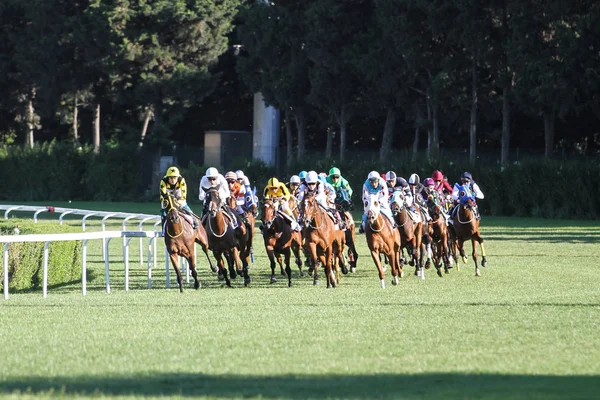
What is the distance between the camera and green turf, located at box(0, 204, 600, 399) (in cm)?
979

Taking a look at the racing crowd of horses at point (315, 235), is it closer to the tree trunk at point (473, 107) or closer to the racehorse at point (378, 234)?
the racehorse at point (378, 234)

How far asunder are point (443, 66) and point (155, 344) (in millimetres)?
37712

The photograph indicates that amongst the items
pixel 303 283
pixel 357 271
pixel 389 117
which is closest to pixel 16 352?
pixel 303 283

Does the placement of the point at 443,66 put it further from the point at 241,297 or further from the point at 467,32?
the point at 241,297

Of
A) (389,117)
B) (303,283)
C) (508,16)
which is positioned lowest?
(303,283)

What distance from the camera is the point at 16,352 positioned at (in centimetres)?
1175

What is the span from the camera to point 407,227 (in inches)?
876

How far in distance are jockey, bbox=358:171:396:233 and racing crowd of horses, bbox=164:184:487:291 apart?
15cm

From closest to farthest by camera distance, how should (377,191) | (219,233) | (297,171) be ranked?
(377,191) < (219,233) < (297,171)

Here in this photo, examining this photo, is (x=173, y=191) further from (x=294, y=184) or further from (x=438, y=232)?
(x=438, y=232)

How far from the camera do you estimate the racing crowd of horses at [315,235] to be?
20.1m

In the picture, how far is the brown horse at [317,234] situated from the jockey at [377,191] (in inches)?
26.8

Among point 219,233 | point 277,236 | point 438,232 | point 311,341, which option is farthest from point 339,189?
point 311,341

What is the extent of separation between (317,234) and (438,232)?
4.23 metres
